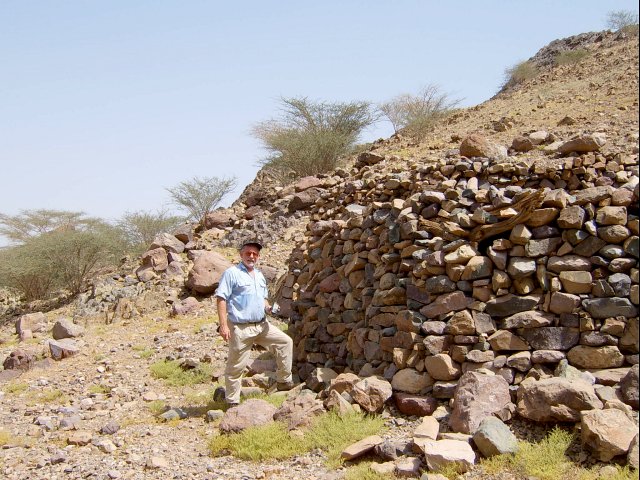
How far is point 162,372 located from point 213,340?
136 cm

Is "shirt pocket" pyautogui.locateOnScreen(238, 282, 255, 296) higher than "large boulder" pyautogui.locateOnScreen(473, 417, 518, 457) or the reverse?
higher

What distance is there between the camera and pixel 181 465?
461 centimetres

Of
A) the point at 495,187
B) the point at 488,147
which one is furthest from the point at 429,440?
the point at 488,147

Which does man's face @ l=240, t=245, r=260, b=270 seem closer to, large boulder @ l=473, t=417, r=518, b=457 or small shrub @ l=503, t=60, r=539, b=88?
large boulder @ l=473, t=417, r=518, b=457

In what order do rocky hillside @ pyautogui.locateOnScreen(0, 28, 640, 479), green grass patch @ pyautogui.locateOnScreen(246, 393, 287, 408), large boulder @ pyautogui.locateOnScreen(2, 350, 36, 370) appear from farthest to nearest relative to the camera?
large boulder @ pyautogui.locateOnScreen(2, 350, 36, 370) < green grass patch @ pyautogui.locateOnScreen(246, 393, 287, 408) < rocky hillside @ pyautogui.locateOnScreen(0, 28, 640, 479)

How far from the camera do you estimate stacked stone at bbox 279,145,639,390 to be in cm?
469

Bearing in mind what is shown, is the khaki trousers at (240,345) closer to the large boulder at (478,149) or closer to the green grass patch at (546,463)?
the green grass patch at (546,463)

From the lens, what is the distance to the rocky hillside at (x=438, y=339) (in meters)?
4.27

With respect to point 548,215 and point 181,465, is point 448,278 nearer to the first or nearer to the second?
point 548,215

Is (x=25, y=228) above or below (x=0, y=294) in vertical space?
above

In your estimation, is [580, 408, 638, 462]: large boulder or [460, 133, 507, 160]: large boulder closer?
[580, 408, 638, 462]: large boulder

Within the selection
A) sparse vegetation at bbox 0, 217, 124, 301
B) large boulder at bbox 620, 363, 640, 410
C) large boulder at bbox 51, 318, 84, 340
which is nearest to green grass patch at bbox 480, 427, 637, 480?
large boulder at bbox 620, 363, 640, 410

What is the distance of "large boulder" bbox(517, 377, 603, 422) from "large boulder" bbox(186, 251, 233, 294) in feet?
26.0

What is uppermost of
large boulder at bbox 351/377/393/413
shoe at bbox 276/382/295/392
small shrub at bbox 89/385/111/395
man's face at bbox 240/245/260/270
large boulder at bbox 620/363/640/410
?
man's face at bbox 240/245/260/270
